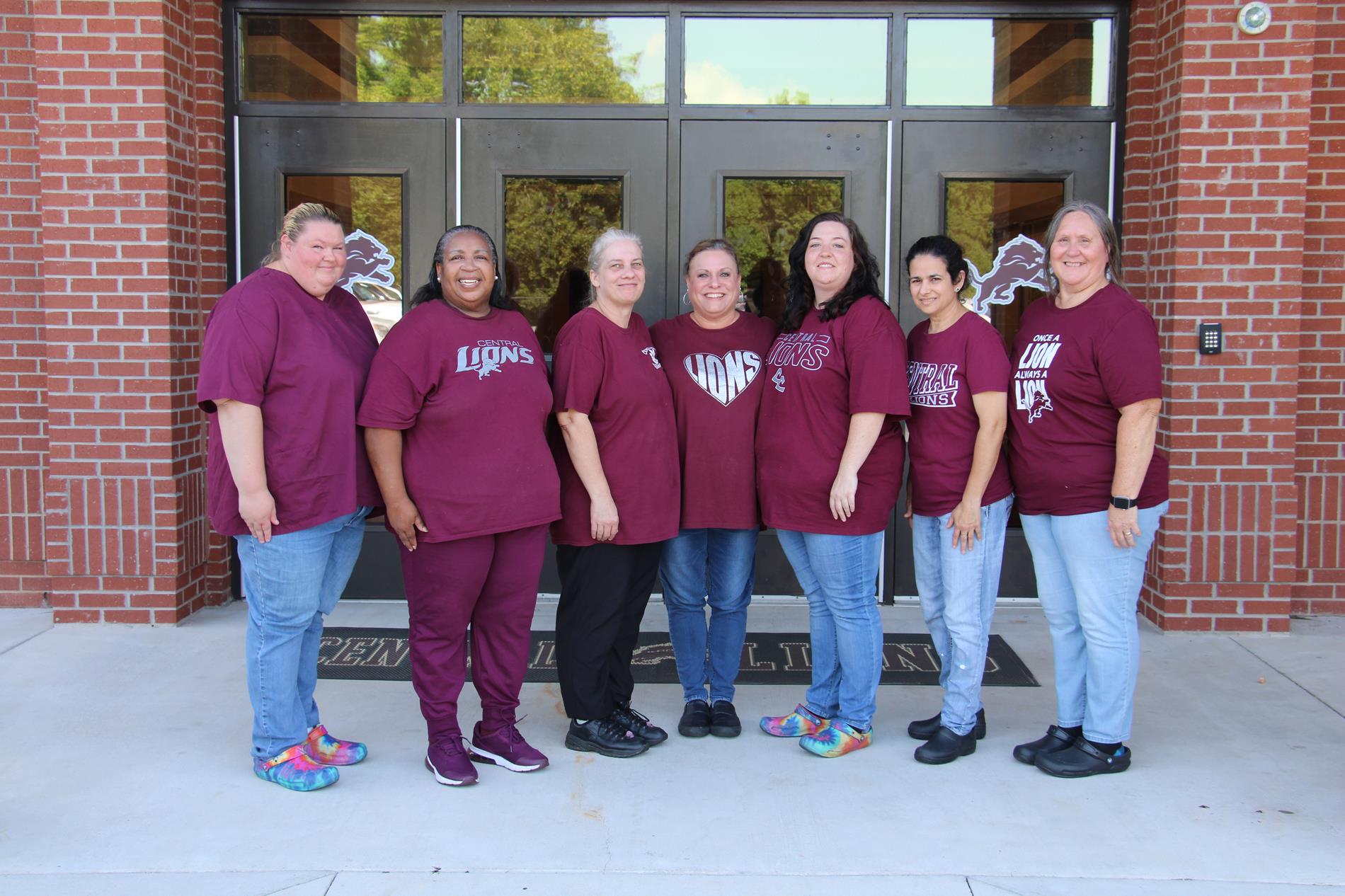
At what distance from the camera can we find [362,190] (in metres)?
5.86

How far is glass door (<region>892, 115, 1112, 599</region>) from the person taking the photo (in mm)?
5777

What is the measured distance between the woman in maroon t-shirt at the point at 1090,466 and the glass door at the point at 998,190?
1.98m

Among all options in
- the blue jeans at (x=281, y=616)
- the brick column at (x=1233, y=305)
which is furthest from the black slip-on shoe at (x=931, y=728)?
the blue jeans at (x=281, y=616)

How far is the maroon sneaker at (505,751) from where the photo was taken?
3824 millimetres

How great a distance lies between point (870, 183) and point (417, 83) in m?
2.36

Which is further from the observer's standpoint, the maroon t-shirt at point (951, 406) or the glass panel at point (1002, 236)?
the glass panel at point (1002, 236)

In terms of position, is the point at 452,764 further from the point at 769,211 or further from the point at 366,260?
the point at 769,211

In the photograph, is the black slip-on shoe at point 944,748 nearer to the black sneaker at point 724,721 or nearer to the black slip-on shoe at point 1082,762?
the black slip-on shoe at point 1082,762

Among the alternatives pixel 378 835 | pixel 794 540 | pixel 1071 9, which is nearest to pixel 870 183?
pixel 1071 9

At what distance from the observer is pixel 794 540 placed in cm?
404

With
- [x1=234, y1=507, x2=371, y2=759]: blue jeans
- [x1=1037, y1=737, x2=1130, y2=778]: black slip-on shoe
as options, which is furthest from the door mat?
[x1=234, y1=507, x2=371, y2=759]: blue jeans

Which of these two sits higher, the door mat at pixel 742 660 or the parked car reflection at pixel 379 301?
the parked car reflection at pixel 379 301

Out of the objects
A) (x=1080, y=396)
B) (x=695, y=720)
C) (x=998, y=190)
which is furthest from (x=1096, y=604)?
(x=998, y=190)

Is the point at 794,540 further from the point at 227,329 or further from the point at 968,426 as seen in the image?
the point at 227,329
